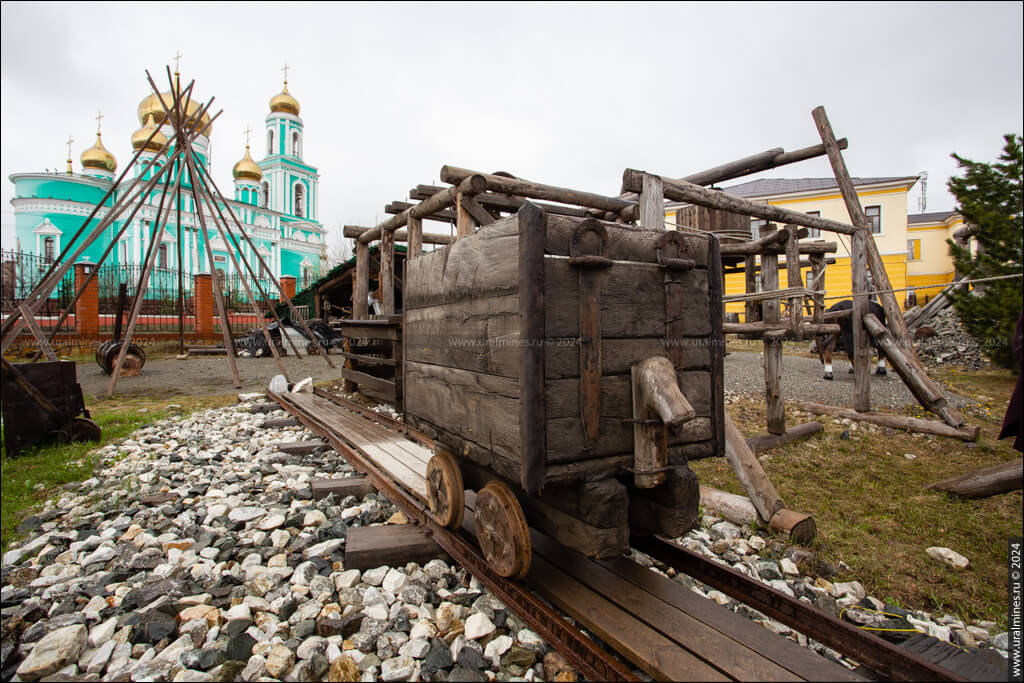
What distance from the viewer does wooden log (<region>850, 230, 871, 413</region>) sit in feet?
22.1

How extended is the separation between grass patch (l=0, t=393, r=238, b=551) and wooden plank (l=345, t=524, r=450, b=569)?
7.25 feet

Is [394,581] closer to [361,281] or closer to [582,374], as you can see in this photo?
[582,374]

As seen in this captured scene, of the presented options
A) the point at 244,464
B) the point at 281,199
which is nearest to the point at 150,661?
the point at 244,464

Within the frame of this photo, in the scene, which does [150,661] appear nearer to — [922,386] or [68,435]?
[68,435]

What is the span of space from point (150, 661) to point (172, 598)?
0.47 meters

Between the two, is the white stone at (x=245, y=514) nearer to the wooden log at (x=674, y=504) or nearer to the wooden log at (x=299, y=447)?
the wooden log at (x=299, y=447)

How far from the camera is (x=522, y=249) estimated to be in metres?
1.84

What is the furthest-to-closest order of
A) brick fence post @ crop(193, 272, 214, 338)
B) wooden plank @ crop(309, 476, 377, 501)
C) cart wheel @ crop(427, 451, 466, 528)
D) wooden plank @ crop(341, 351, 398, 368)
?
brick fence post @ crop(193, 272, 214, 338)
wooden plank @ crop(341, 351, 398, 368)
wooden plank @ crop(309, 476, 377, 501)
cart wheel @ crop(427, 451, 466, 528)

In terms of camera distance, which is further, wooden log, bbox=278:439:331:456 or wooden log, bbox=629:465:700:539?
wooden log, bbox=278:439:331:456

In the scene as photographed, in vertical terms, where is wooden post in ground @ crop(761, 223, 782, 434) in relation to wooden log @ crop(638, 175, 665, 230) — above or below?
below

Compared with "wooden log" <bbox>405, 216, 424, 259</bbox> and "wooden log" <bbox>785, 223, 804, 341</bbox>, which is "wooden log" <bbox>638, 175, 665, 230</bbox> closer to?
"wooden log" <bbox>785, 223, 804, 341</bbox>

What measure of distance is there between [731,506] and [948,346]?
14137 mm

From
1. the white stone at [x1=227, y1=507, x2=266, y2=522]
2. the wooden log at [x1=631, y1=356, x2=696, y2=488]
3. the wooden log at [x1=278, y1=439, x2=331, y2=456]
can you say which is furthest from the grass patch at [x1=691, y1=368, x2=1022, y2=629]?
the wooden log at [x1=278, y1=439, x2=331, y2=456]

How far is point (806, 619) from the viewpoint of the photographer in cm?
202
